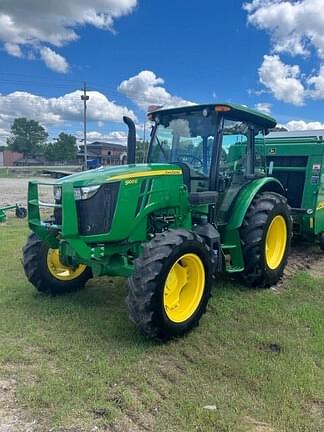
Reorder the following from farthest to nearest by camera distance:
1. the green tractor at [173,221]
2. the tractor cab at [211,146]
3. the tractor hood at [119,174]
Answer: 1. the tractor cab at [211,146]
2. the tractor hood at [119,174]
3. the green tractor at [173,221]

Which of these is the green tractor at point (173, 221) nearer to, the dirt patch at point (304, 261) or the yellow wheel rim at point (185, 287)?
the yellow wheel rim at point (185, 287)

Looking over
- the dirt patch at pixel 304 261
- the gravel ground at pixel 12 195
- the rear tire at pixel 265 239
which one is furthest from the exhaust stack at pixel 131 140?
the gravel ground at pixel 12 195

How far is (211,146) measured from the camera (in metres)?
4.98

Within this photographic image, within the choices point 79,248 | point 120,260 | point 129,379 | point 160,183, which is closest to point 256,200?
point 160,183

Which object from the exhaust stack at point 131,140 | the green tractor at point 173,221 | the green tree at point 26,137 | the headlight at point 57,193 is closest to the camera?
the green tractor at point 173,221

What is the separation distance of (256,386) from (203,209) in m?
2.27

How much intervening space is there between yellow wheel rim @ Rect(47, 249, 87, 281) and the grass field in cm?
27

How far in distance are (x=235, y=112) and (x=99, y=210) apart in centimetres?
220

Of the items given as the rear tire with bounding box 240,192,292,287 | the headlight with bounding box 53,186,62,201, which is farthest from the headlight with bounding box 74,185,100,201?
the rear tire with bounding box 240,192,292,287

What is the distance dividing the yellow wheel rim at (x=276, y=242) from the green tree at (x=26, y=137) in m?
100

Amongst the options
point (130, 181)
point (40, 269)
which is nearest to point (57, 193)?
point (130, 181)

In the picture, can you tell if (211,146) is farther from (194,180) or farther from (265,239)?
(265,239)

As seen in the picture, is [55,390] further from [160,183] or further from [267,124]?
[267,124]

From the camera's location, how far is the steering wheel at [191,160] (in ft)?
16.7
